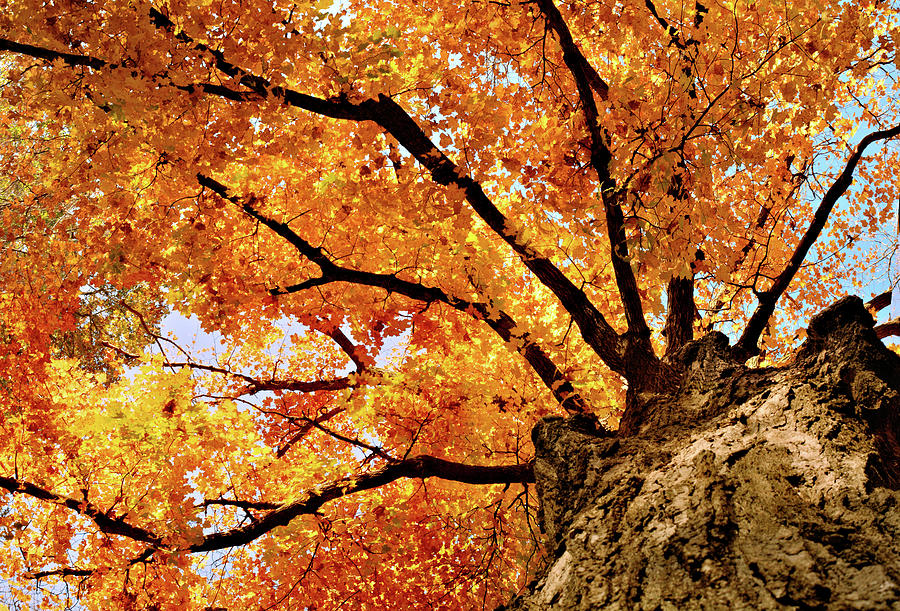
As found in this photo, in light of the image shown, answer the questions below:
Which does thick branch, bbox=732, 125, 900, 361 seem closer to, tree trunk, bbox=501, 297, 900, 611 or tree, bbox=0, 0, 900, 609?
tree, bbox=0, 0, 900, 609

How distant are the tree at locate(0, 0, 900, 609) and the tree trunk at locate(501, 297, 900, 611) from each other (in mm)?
169

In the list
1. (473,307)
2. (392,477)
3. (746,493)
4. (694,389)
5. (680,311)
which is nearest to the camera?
(746,493)

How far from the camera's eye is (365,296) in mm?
6340

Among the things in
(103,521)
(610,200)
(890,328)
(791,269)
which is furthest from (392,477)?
(890,328)

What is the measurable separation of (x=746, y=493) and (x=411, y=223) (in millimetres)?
4146

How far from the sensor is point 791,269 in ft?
15.5

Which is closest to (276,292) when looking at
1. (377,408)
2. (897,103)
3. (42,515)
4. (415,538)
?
(377,408)

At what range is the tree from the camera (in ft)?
14.5

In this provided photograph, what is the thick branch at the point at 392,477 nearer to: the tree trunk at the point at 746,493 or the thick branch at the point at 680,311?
the tree trunk at the point at 746,493

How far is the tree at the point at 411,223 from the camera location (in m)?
4.42

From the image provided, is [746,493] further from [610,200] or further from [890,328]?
[890,328]

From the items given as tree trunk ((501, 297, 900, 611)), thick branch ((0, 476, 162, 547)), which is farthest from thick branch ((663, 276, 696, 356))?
thick branch ((0, 476, 162, 547))

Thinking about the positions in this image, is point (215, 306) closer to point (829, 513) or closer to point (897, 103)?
point (829, 513)

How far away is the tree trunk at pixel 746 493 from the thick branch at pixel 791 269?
104 cm
